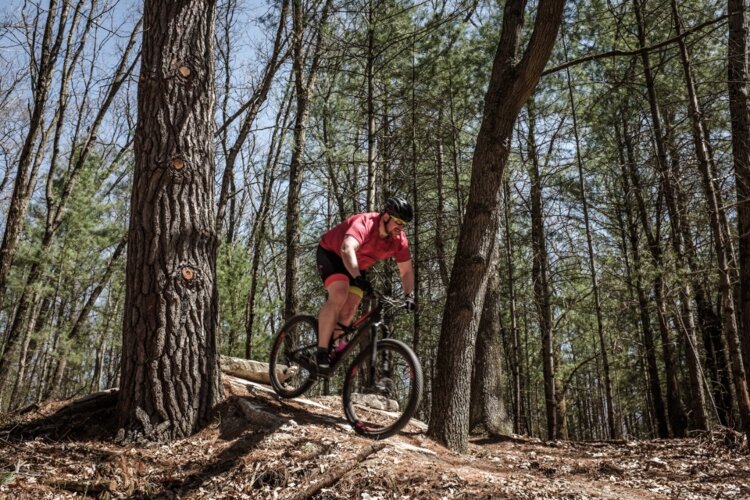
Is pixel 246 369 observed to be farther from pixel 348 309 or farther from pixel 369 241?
pixel 369 241

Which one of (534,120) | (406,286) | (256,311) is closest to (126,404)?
(406,286)

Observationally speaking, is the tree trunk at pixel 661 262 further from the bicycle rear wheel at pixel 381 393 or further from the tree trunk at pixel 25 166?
the tree trunk at pixel 25 166

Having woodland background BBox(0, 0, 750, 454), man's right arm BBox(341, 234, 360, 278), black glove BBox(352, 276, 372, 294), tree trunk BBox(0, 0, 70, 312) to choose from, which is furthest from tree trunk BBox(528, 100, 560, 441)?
tree trunk BBox(0, 0, 70, 312)

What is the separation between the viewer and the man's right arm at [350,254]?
4.23 m

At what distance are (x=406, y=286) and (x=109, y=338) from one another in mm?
14035

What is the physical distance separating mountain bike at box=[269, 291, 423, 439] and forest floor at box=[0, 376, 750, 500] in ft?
0.71

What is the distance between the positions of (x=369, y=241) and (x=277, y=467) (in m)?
2.11

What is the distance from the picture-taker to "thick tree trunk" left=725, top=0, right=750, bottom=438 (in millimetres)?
5547

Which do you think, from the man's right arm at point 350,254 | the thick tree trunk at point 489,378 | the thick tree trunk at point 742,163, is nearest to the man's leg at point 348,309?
the man's right arm at point 350,254

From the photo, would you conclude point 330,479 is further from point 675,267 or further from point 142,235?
point 675,267

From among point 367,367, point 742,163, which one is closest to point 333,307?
point 367,367

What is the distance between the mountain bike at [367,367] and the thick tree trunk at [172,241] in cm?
110

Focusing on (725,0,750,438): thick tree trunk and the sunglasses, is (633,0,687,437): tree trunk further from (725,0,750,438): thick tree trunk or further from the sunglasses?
the sunglasses

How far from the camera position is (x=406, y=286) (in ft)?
15.7
